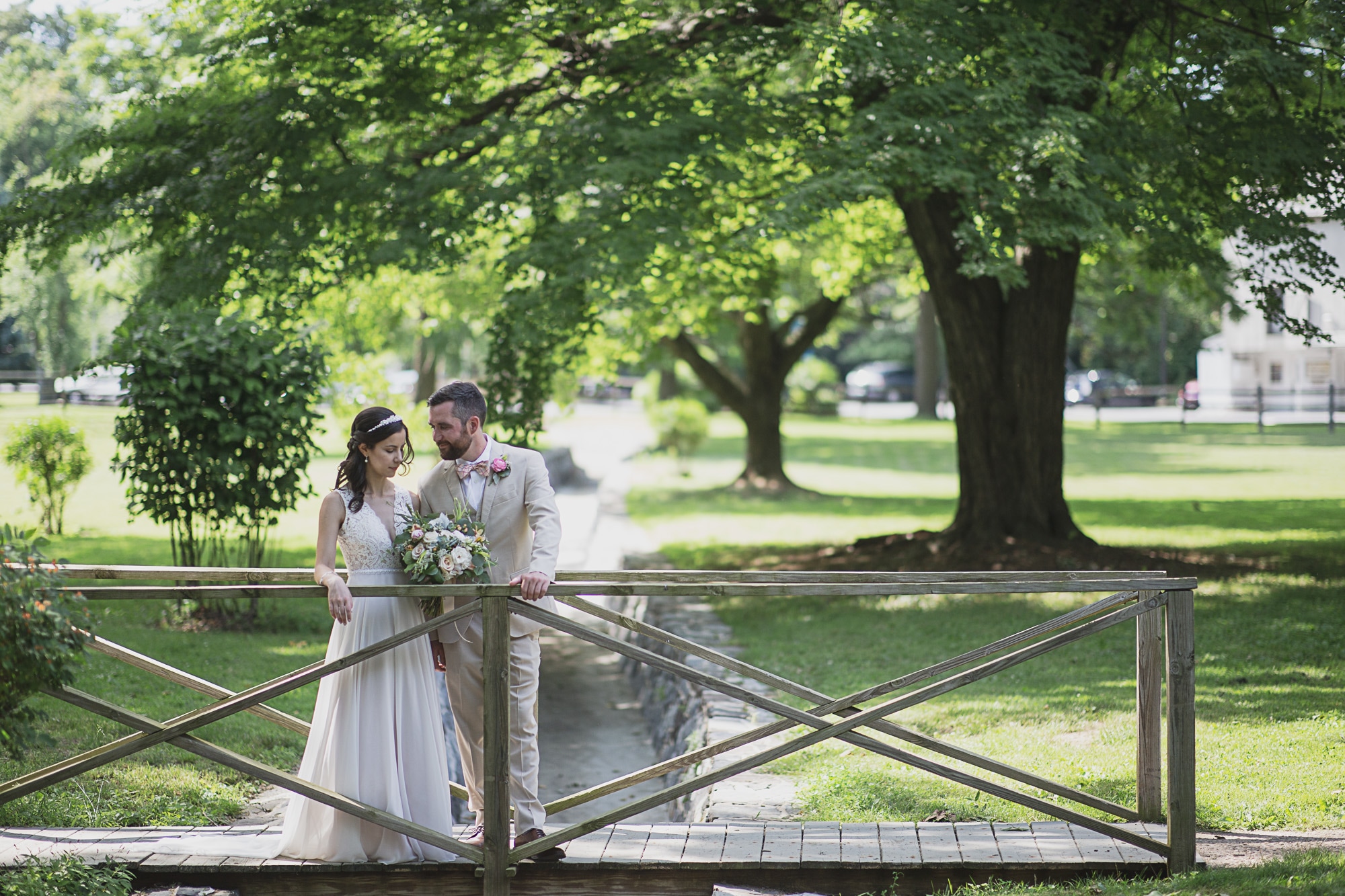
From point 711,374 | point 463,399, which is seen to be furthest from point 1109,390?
point 463,399

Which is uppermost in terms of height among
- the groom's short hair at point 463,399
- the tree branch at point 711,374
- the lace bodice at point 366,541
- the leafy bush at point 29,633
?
the tree branch at point 711,374

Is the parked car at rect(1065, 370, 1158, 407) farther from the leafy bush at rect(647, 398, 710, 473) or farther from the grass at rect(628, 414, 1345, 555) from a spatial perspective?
the leafy bush at rect(647, 398, 710, 473)

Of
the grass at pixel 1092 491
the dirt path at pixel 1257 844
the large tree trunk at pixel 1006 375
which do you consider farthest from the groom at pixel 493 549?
the grass at pixel 1092 491

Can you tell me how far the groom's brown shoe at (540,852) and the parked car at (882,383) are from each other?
2074 inches

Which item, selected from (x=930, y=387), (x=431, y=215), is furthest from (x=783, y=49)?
(x=930, y=387)

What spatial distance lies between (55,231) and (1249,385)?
4008cm

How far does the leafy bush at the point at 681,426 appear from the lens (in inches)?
1097

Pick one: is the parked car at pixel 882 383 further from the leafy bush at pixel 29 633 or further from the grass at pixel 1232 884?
the leafy bush at pixel 29 633

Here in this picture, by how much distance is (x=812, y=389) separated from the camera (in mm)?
49750

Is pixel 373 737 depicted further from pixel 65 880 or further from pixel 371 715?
pixel 65 880

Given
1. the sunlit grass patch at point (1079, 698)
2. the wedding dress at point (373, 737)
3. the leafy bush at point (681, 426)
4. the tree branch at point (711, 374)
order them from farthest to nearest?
the leafy bush at point (681, 426)
the tree branch at point (711, 374)
the sunlit grass patch at point (1079, 698)
the wedding dress at point (373, 737)

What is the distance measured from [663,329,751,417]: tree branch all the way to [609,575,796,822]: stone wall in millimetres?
8363

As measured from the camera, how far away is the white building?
1081 inches

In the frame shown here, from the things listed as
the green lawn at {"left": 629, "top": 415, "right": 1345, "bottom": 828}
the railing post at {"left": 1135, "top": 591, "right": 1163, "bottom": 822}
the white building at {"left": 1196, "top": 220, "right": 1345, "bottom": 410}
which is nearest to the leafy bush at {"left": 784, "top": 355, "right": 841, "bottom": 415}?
the white building at {"left": 1196, "top": 220, "right": 1345, "bottom": 410}
